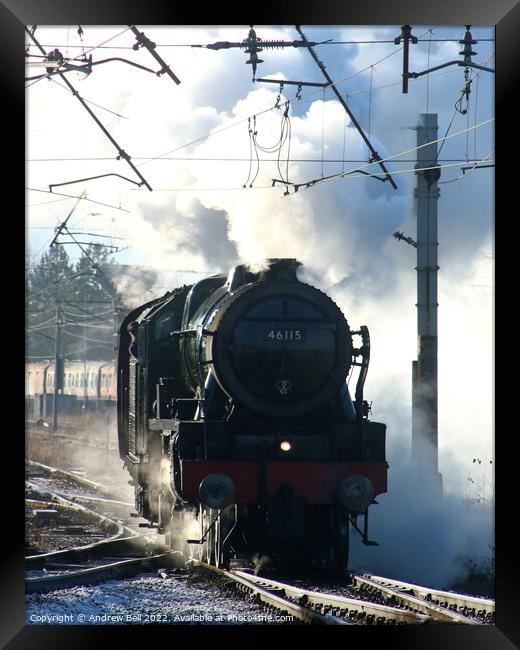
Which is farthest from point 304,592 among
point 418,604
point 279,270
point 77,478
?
point 77,478

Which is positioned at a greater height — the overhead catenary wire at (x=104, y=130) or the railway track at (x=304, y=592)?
the overhead catenary wire at (x=104, y=130)

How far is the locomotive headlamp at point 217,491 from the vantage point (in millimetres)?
9758

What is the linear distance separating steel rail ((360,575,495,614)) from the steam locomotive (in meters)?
0.61

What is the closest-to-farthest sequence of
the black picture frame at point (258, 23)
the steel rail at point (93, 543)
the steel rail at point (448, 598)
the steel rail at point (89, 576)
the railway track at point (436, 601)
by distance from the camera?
1. the black picture frame at point (258, 23)
2. the railway track at point (436, 601)
3. the steel rail at point (448, 598)
4. the steel rail at point (89, 576)
5. the steel rail at point (93, 543)

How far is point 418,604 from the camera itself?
8.80 meters

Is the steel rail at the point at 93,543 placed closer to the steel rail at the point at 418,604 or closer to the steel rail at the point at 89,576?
the steel rail at the point at 89,576

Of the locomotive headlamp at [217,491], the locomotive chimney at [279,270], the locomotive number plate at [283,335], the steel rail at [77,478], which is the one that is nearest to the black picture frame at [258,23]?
the locomotive headlamp at [217,491]

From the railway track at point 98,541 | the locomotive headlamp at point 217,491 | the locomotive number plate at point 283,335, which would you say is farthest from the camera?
the railway track at point 98,541

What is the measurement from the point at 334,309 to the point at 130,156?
4.15 metres

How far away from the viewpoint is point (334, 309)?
10.4 metres

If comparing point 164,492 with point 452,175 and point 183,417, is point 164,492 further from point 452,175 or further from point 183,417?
→ point 452,175

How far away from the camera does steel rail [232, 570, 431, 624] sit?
826 cm

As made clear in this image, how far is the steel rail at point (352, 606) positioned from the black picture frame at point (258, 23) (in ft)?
0.64

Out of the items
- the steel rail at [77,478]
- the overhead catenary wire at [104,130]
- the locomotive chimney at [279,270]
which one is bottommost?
the steel rail at [77,478]
